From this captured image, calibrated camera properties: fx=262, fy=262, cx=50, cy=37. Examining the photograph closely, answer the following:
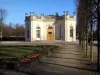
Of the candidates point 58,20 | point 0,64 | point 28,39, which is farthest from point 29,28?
point 0,64

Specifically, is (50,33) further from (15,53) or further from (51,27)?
(15,53)

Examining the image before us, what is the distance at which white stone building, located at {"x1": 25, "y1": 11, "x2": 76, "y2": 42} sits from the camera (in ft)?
234

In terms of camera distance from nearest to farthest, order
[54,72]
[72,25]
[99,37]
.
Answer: [54,72]
[99,37]
[72,25]

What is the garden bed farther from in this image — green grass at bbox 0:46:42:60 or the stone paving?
the stone paving

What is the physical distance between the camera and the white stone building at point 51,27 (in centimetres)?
7143

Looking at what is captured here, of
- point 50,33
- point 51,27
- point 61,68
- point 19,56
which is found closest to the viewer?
point 61,68

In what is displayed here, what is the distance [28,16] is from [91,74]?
6274 cm

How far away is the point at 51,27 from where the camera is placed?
73.9 metres

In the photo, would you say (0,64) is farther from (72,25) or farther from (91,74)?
(72,25)

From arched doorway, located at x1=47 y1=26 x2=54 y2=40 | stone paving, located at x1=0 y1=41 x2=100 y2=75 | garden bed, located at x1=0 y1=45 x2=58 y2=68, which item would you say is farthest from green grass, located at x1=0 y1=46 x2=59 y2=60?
arched doorway, located at x1=47 y1=26 x2=54 y2=40

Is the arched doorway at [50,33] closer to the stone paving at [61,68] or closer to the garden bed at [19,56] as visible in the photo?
the garden bed at [19,56]

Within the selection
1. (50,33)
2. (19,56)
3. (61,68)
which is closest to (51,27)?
(50,33)

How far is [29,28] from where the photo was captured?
240 ft

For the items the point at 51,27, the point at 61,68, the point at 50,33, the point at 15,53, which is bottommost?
the point at 61,68
